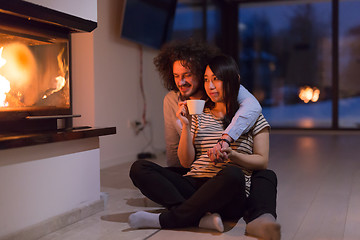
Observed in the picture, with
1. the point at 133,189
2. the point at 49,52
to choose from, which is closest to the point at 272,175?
the point at 133,189

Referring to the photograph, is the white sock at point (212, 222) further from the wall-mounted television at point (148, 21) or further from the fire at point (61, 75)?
the wall-mounted television at point (148, 21)

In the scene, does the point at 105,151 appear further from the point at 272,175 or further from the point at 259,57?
the point at 259,57

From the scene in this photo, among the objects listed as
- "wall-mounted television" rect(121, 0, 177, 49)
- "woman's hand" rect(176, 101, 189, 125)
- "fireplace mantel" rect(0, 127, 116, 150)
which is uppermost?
"wall-mounted television" rect(121, 0, 177, 49)

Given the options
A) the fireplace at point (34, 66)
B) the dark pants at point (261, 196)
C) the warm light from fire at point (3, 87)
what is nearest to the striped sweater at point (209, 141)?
the dark pants at point (261, 196)

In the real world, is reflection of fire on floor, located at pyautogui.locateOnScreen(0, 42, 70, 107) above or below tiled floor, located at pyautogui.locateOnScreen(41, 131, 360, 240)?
above

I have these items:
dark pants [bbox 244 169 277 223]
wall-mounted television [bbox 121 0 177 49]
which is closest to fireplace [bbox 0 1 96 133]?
dark pants [bbox 244 169 277 223]

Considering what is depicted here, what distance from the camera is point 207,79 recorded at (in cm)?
213

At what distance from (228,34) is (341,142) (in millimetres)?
2856

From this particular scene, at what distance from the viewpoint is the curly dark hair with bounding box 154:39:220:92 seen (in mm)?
2357

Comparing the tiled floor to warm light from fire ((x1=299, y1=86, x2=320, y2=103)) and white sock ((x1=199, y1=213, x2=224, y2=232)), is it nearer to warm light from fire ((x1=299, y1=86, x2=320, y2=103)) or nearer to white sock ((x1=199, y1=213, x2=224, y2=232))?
white sock ((x1=199, y1=213, x2=224, y2=232))

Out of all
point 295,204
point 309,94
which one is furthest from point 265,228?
point 309,94

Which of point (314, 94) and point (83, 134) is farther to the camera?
point (314, 94)

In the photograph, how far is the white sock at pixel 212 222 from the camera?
192 cm

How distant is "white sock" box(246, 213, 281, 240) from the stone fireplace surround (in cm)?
84
